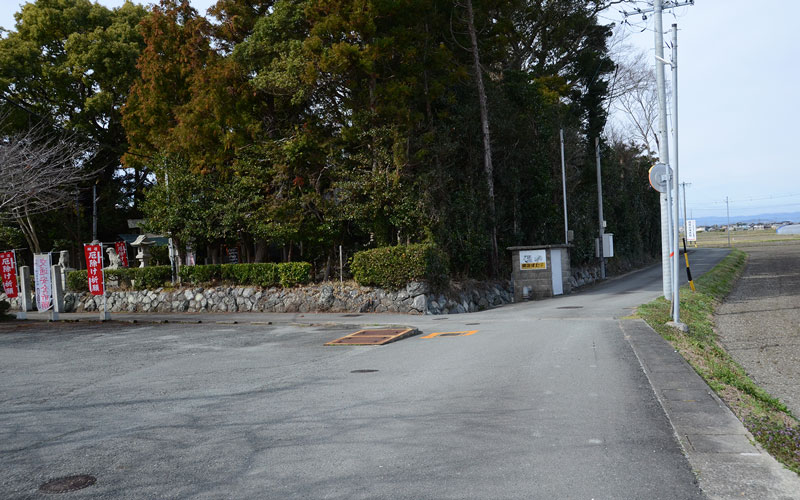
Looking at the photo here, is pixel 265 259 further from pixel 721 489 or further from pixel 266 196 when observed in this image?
pixel 721 489

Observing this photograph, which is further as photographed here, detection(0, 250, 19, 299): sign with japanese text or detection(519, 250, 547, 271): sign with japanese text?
detection(0, 250, 19, 299): sign with japanese text

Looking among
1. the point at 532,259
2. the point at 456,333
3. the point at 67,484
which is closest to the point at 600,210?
the point at 532,259

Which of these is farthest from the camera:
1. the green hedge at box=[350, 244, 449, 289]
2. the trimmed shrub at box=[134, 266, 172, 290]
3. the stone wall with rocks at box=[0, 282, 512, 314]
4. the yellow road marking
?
the trimmed shrub at box=[134, 266, 172, 290]

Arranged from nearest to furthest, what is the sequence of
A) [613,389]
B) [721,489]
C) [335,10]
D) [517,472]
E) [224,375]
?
[721,489]
[517,472]
[613,389]
[224,375]
[335,10]

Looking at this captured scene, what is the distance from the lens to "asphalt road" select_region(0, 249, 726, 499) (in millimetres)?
4301

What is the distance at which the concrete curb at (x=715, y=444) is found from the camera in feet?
13.2

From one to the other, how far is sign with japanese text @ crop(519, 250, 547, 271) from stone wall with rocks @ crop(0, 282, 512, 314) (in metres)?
1.44

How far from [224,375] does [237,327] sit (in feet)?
24.9

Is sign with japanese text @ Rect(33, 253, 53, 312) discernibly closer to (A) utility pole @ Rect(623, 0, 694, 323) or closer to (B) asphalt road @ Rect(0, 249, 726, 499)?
(B) asphalt road @ Rect(0, 249, 726, 499)

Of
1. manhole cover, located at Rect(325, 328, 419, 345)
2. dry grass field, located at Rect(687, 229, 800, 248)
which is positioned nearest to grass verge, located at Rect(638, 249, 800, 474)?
manhole cover, located at Rect(325, 328, 419, 345)

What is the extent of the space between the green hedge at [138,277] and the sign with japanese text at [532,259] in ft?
44.9

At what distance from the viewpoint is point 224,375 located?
910 cm

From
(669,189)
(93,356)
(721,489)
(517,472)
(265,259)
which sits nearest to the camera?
(721,489)

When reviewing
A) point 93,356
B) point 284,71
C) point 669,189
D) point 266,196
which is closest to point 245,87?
point 284,71
